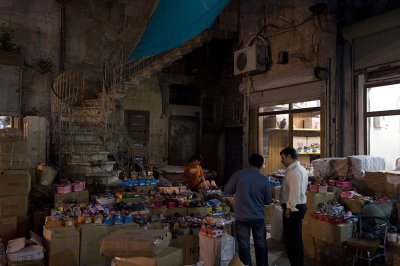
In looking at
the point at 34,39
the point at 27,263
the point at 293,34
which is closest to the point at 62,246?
the point at 27,263

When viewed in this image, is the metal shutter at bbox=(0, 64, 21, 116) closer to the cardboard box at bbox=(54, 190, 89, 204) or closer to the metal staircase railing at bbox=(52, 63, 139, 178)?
the metal staircase railing at bbox=(52, 63, 139, 178)

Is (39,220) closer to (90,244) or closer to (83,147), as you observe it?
(90,244)

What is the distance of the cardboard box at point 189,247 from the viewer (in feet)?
18.6

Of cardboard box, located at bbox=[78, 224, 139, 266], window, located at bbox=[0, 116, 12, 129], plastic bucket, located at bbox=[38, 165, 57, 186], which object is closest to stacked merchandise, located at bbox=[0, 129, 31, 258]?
plastic bucket, located at bbox=[38, 165, 57, 186]

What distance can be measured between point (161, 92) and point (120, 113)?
79.9 inches

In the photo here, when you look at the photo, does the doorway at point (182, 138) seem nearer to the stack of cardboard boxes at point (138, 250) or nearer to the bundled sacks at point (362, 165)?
the bundled sacks at point (362, 165)

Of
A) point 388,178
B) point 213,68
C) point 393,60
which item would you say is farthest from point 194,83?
point 388,178

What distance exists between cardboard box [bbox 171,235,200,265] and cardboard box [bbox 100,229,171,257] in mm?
1669

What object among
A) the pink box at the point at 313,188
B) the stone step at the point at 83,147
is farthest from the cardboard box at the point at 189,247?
the stone step at the point at 83,147

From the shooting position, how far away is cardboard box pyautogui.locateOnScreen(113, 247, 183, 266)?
3812mm

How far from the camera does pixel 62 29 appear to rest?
1221 centimetres

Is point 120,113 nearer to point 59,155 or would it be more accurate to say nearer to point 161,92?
point 161,92

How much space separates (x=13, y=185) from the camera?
6113mm

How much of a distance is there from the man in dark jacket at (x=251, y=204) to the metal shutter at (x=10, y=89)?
27.6 ft
